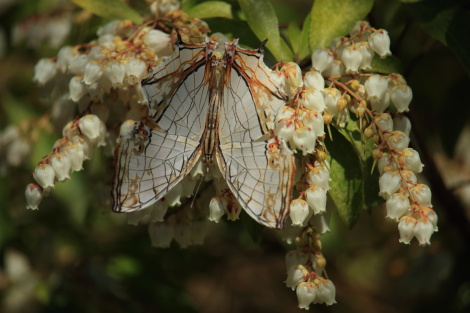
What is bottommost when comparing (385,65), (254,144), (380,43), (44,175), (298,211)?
(44,175)

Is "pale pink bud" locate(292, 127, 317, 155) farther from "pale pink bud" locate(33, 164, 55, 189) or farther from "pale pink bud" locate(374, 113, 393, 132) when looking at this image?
"pale pink bud" locate(33, 164, 55, 189)

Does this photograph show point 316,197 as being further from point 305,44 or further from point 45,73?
point 45,73

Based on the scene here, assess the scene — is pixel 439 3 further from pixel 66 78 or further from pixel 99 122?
pixel 66 78

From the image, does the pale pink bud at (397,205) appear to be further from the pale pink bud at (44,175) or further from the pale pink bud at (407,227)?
the pale pink bud at (44,175)

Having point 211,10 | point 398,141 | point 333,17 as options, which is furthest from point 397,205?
point 211,10

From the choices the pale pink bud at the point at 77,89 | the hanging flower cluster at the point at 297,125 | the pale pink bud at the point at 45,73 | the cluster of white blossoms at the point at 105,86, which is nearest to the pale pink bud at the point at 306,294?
the hanging flower cluster at the point at 297,125

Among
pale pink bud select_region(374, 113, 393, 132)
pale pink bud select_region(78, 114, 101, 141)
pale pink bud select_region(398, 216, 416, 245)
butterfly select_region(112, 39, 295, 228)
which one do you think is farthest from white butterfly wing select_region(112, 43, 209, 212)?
pale pink bud select_region(398, 216, 416, 245)

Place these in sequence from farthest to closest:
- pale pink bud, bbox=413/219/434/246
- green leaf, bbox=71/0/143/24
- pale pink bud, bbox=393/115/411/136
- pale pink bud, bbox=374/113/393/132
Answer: green leaf, bbox=71/0/143/24
pale pink bud, bbox=393/115/411/136
pale pink bud, bbox=374/113/393/132
pale pink bud, bbox=413/219/434/246
